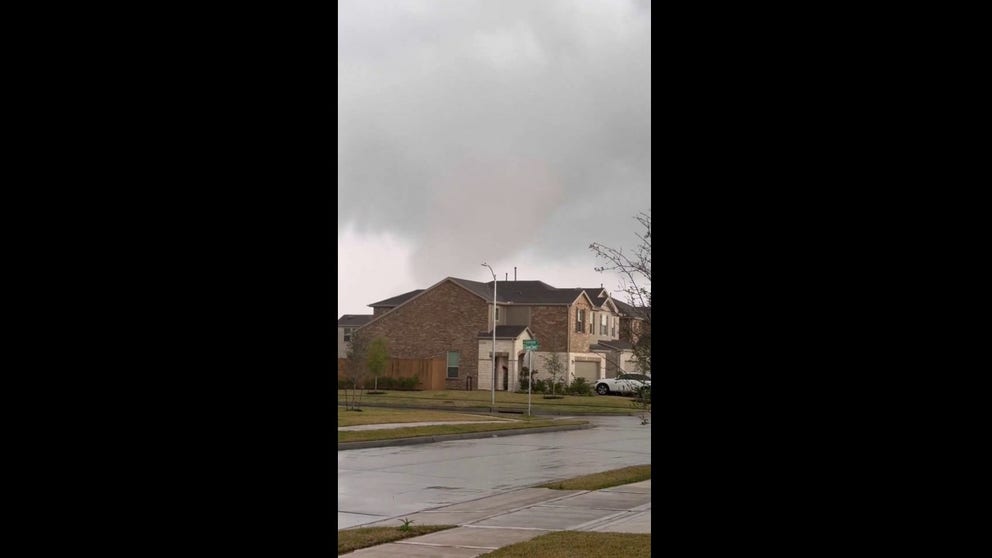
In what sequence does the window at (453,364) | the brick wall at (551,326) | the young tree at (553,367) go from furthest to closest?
the brick wall at (551,326)
the window at (453,364)
the young tree at (553,367)

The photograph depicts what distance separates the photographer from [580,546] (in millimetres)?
9430

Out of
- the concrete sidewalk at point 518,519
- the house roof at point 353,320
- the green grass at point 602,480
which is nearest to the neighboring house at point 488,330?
the house roof at point 353,320

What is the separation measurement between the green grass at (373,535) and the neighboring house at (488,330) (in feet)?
150

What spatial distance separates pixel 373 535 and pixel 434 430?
627 inches

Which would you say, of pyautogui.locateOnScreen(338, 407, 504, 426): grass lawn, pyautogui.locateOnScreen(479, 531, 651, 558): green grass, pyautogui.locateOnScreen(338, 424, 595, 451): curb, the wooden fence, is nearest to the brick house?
the wooden fence

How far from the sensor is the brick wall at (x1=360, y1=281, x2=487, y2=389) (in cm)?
5794

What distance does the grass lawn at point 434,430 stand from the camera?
78.0 ft

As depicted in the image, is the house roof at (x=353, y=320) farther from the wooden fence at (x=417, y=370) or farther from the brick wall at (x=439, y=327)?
the wooden fence at (x=417, y=370)

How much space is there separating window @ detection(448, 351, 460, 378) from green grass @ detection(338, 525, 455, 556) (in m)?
46.8
